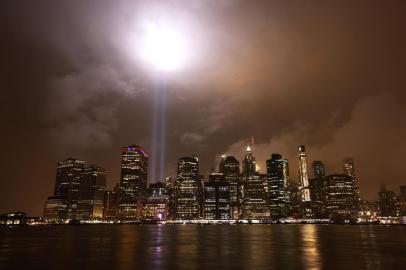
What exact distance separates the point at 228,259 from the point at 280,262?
7.13 meters

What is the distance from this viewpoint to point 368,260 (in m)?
44.8

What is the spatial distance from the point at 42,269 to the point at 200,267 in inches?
714

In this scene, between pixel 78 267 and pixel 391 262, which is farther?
pixel 391 262

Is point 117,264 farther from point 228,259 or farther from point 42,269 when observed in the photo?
point 228,259

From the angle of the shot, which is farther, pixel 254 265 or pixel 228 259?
pixel 228 259

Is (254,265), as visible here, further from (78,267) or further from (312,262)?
(78,267)

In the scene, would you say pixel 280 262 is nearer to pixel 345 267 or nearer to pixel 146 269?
pixel 345 267

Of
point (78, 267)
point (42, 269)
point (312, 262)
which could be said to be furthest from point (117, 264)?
point (312, 262)

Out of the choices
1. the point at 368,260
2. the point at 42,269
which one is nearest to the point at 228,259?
the point at 368,260

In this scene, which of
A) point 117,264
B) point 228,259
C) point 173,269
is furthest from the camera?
point 228,259

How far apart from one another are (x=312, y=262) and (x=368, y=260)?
840 cm

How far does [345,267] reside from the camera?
126 ft

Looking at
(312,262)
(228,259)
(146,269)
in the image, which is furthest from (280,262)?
(146,269)

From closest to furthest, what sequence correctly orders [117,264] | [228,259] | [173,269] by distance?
[173,269] → [117,264] → [228,259]
